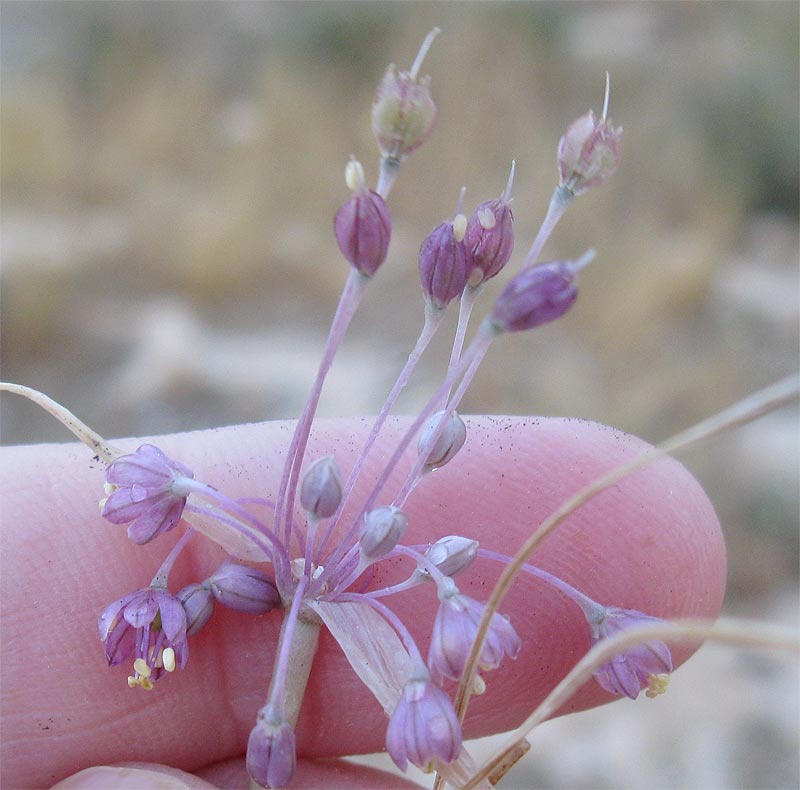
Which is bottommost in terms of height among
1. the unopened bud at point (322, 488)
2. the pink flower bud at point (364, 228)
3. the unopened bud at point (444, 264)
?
the unopened bud at point (322, 488)

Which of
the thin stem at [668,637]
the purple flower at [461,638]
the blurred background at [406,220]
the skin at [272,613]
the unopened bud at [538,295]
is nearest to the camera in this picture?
the thin stem at [668,637]

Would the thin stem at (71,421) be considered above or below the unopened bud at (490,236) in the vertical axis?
below

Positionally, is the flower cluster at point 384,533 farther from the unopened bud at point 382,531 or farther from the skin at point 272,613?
the skin at point 272,613

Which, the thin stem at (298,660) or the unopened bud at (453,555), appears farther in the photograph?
the thin stem at (298,660)

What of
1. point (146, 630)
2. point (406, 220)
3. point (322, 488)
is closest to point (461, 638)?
point (322, 488)

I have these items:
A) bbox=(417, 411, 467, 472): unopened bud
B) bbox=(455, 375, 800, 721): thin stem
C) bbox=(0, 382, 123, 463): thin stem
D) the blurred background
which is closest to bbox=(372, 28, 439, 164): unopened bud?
bbox=(417, 411, 467, 472): unopened bud

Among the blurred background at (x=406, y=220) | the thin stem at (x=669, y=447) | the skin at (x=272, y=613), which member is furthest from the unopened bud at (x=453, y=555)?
the blurred background at (x=406, y=220)

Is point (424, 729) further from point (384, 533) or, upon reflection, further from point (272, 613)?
point (272, 613)
